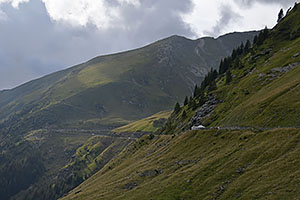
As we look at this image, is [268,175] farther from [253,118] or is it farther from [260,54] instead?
[260,54]

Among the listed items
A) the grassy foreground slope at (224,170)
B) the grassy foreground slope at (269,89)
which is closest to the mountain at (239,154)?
the grassy foreground slope at (224,170)

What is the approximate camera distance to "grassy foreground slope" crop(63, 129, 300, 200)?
35219 millimetres

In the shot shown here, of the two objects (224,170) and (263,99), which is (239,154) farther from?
(263,99)

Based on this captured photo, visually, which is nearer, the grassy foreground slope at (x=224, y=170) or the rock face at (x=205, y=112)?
the grassy foreground slope at (x=224, y=170)

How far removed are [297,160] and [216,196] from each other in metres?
13.3

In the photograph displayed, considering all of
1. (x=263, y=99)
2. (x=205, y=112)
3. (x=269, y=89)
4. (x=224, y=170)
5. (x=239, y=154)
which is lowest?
(x=224, y=170)

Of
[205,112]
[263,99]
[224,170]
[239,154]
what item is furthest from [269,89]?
[224,170]

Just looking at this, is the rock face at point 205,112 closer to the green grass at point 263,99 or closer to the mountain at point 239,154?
the mountain at point 239,154

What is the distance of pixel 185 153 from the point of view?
214 ft

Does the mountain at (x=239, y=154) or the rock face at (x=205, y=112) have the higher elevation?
the rock face at (x=205, y=112)

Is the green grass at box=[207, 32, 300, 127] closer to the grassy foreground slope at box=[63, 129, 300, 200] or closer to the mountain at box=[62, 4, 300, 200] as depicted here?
the mountain at box=[62, 4, 300, 200]

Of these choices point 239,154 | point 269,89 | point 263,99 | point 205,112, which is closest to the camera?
point 239,154

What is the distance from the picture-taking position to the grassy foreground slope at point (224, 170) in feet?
116

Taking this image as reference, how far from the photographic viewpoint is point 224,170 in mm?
44875
